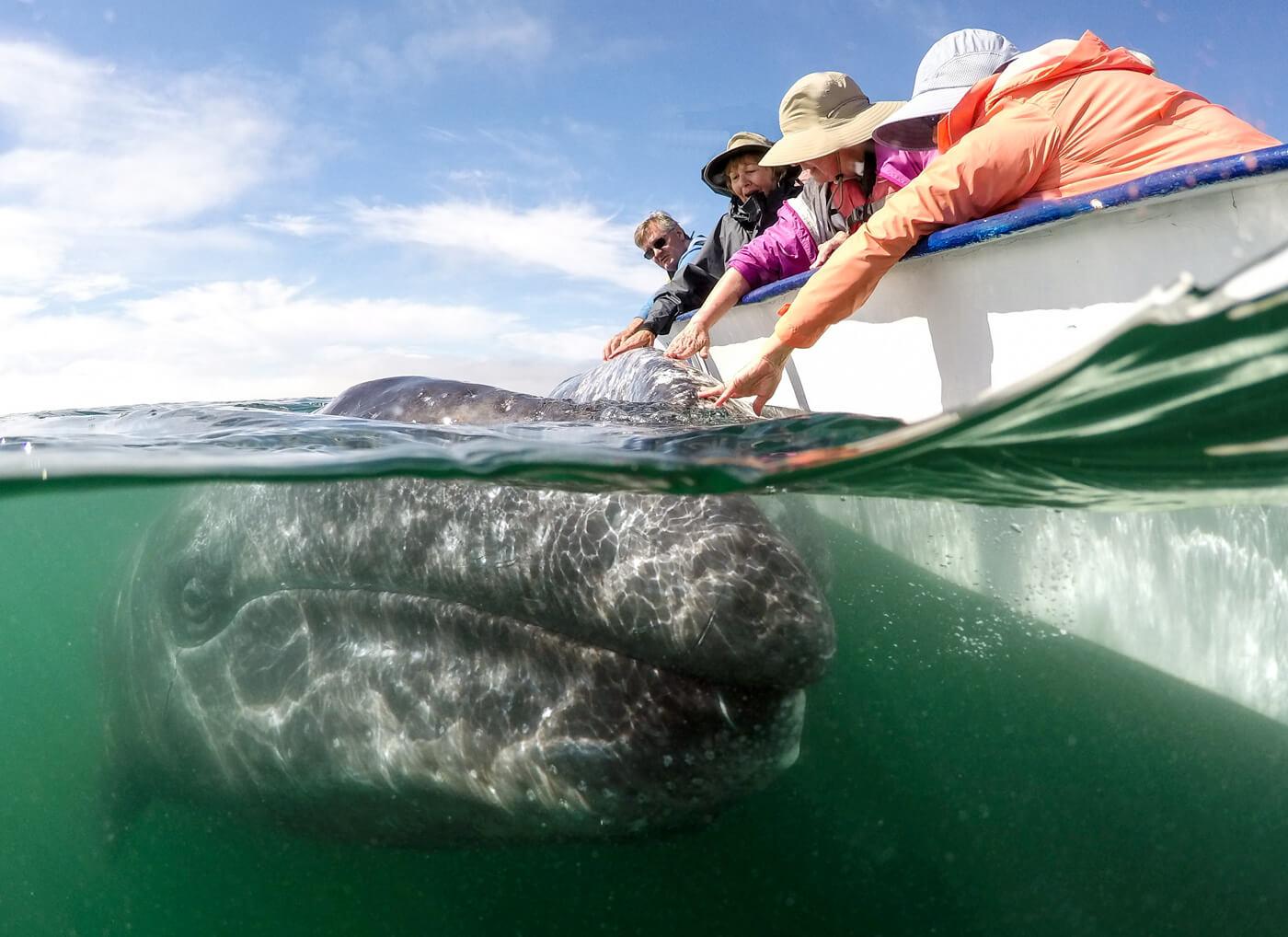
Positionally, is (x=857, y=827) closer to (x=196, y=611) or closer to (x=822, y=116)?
(x=196, y=611)

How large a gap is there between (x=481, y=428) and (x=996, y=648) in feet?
13.9

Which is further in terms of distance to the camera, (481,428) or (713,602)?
(481,428)

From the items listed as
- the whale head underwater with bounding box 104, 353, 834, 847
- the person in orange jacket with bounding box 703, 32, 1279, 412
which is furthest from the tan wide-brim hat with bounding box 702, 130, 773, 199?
the whale head underwater with bounding box 104, 353, 834, 847

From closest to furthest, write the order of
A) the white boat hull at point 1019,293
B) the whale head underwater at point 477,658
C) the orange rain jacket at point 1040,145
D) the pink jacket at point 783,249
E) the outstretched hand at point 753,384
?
the whale head underwater at point 477,658, the white boat hull at point 1019,293, the orange rain jacket at point 1040,145, the outstretched hand at point 753,384, the pink jacket at point 783,249

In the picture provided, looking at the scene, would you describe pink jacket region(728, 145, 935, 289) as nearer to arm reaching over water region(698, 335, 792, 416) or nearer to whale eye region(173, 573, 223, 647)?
arm reaching over water region(698, 335, 792, 416)

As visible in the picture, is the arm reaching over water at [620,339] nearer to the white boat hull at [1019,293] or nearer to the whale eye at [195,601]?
the white boat hull at [1019,293]

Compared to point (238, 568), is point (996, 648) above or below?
below

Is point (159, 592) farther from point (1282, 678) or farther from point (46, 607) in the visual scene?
point (1282, 678)

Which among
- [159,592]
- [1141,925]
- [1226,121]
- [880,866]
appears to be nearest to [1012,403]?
[1226,121]

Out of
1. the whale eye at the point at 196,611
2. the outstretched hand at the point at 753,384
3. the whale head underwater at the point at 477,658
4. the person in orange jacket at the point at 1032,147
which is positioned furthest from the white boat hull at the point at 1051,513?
the whale eye at the point at 196,611

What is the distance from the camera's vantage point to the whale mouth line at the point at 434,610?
3607 millimetres

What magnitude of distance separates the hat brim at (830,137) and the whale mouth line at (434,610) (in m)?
4.11

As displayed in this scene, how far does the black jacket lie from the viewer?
29.0 feet

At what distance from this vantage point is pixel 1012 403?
387 centimetres
